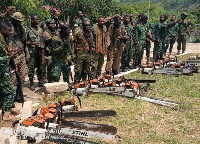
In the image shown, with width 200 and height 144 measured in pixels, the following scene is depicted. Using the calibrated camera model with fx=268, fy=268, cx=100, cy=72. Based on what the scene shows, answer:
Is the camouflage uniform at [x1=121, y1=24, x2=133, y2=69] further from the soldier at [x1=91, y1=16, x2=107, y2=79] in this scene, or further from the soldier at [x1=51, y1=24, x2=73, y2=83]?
the soldier at [x1=51, y1=24, x2=73, y2=83]

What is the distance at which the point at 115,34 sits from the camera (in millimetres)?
8781

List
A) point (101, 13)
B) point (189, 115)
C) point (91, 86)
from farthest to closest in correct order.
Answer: point (101, 13) → point (91, 86) → point (189, 115)

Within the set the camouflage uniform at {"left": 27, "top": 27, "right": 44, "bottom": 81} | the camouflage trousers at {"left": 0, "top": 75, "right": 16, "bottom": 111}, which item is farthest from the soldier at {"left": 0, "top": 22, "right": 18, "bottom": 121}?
the camouflage uniform at {"left": 27, "top": 27, "right": 44, "bottom": 81}

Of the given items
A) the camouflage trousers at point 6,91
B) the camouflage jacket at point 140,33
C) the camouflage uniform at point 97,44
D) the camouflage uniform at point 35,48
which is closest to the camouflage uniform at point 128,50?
the camouflage jacket at point 140,33

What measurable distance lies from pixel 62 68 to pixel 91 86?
936 mm

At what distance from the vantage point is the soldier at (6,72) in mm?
4842

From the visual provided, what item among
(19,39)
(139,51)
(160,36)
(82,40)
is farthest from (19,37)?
(160,36)

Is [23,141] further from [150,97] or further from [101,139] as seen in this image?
[150,97]

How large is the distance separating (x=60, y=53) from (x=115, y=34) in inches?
106

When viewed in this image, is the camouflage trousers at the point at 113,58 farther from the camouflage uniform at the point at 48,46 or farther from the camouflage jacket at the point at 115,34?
the camouflage uniform at the point at 48,46

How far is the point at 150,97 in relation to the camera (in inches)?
244

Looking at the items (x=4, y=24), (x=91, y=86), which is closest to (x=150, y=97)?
(x=91, y=86)

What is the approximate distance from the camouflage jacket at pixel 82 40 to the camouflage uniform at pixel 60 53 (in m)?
0.26

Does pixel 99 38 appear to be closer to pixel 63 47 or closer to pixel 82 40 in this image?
pixel 82 40
